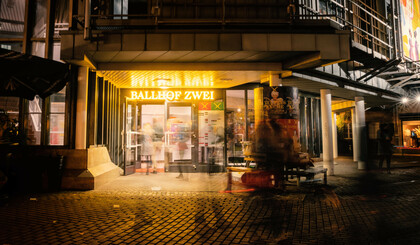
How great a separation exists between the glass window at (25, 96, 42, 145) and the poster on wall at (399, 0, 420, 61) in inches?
615

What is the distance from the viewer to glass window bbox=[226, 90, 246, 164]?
1144 cm

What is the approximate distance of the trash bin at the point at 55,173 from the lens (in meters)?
7.66

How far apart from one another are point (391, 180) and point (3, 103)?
1324 centimetres

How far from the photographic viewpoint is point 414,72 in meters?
13.3

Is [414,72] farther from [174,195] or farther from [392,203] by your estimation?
[174,195]

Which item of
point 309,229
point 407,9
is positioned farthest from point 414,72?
point 309,229

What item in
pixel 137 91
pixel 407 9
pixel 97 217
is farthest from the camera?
pixel 407 9

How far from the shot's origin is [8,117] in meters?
7.80

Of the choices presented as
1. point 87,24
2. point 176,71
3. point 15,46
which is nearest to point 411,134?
point 176,71

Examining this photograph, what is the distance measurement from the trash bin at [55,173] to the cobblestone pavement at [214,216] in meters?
0.49

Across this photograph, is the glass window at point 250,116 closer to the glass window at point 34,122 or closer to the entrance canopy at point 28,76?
the entrance canopy at point 28,76

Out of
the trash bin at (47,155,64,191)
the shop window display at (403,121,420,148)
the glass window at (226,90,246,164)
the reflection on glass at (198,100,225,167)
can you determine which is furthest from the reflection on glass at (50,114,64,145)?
the shop window display at (403,121,420,148)

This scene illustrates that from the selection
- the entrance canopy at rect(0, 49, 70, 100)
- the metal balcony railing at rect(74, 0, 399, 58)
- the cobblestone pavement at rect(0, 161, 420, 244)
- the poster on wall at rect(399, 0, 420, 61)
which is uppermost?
the poster on wall at rect(399, 0, 420, 61)

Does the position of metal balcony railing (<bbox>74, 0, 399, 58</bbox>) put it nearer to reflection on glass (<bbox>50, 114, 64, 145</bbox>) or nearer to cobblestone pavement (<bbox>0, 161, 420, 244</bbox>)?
reflection on glass (<bbox>50, 114, 64, 145</bbox>)
